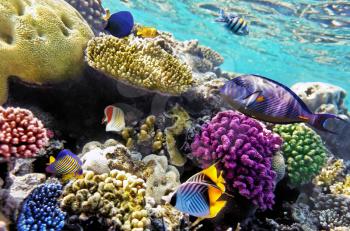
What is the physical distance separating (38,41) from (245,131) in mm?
3303

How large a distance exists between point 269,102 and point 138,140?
8.38ft

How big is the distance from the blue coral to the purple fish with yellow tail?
1.94 m

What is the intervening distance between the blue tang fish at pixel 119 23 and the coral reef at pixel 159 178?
1.82 meters

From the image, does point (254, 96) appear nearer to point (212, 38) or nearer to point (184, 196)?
point (184, 196)

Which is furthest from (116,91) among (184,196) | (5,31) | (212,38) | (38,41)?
(212,38)

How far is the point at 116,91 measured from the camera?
16.1 ft

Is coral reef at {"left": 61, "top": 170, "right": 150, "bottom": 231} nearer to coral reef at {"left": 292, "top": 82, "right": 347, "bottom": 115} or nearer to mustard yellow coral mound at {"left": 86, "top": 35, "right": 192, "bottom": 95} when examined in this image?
mustard yellow coral mound at {"left": 86, "top": 35, "right": 192, "bottom": 95}

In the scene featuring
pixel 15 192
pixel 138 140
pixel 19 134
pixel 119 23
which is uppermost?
pixel 119 23

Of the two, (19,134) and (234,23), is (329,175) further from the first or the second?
(19,134)

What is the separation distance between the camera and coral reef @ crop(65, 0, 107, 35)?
27.8 ft

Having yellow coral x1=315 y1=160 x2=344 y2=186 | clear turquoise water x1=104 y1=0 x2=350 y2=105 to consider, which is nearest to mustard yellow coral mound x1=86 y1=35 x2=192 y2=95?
yellow coral x1=315 y1=160 x2=344 y2=186

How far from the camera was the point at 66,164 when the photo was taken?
3.24 m

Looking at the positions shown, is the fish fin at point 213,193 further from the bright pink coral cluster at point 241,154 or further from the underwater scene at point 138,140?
the bright pink coral cluster at point 241,154

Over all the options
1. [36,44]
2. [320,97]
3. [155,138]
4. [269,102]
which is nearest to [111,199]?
[155,138]
